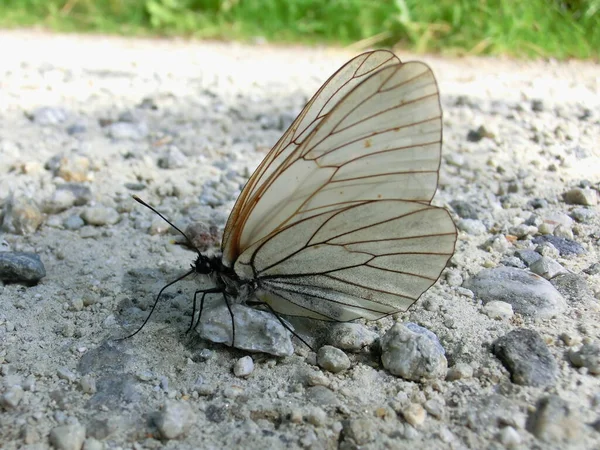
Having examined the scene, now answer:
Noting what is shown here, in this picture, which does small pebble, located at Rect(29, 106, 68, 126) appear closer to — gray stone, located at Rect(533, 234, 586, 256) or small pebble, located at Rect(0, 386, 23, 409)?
small pebble, located at Rect(0, 386, 23, 409)

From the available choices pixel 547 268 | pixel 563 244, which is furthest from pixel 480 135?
pixel 547 268

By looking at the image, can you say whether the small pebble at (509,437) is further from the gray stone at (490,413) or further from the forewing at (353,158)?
the forewing at (353,158)

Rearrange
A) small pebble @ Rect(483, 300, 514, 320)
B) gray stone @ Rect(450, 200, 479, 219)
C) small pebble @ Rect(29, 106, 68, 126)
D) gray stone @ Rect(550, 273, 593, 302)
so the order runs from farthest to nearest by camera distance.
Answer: small pebble @ Rect(29, 106, 68, 126)
gray stone @ Rect(450, 200, 479, 219)
gray stone @ Rect(550, 273, 593, 302)
small pebble @ Rect(483, 300, 514, 320)

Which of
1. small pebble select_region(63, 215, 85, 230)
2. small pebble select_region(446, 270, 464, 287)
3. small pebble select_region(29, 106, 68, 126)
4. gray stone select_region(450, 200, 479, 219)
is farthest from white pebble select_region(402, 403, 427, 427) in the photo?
small pebble select_region(29, 106, 68, 126)

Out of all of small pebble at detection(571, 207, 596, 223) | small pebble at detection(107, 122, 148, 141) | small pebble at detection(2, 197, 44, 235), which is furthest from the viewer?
small pebble at detection(107, 122, 148, 141)

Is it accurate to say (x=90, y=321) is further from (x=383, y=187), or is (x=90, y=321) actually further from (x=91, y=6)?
(x=91, y=6)

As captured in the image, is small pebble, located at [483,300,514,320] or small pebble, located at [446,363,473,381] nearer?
small pebble, located at [446,363,473,381]
